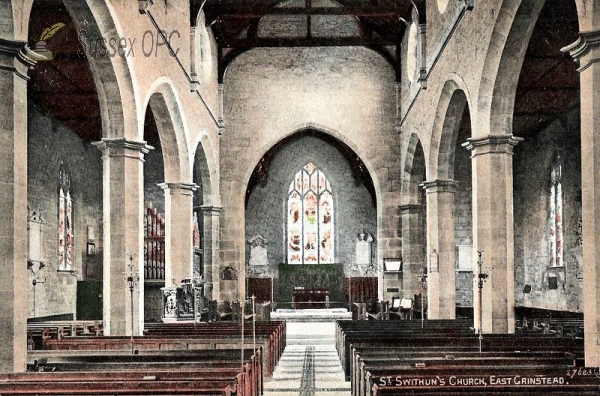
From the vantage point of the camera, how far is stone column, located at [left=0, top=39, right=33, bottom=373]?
7977mm

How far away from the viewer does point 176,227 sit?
18078 mm

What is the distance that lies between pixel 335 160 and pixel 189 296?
1232 cm

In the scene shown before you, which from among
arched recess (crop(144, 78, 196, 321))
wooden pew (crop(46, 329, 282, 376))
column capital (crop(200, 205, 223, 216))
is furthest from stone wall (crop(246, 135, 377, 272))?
wooden pew (crop(46, 329, 282, 376))

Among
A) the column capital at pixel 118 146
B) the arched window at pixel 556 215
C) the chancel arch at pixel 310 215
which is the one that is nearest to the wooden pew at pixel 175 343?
the column capital at pixel 118 146

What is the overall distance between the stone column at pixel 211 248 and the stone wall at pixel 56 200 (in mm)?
3096

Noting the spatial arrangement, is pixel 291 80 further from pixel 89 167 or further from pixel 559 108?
pixel 559 108

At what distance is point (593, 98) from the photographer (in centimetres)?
830

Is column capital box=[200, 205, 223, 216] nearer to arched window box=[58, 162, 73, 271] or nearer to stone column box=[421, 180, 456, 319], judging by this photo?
arched window box=[58, 162, 73, 271]

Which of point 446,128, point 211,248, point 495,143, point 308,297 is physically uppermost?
point 446,128

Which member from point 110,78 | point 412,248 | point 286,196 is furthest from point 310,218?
point 110,78

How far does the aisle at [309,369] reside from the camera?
10.2 metres

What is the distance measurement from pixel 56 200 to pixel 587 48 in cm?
1492

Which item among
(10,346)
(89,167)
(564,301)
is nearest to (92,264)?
(89,167)

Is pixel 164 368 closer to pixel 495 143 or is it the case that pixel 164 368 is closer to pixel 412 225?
pixel 495 143
